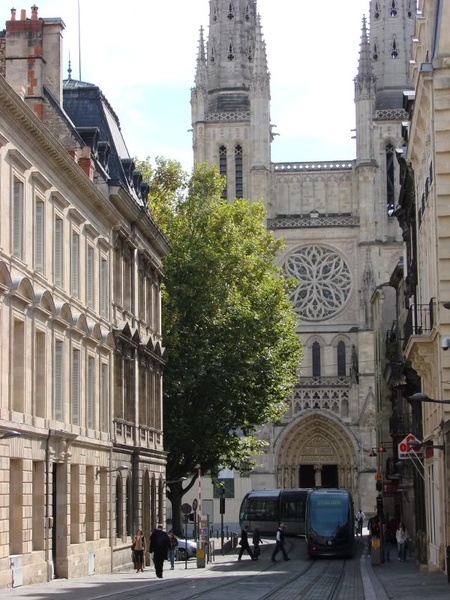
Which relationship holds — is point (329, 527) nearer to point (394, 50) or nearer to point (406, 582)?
point (406, 582)

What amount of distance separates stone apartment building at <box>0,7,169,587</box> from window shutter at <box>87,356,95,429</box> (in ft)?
0.17

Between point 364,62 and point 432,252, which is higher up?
point 364,62

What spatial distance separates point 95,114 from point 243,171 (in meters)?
48.7

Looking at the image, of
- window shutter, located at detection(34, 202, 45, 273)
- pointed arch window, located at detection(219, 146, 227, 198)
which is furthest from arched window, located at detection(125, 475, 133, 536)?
pointed arch window, located at detection(219, 146, 227, 198)

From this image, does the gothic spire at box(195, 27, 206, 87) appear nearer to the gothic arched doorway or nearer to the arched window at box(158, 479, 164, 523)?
the gothic arched doorway

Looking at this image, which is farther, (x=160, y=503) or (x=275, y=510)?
(x=275, y=510)

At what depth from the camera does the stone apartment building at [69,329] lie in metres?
26.2

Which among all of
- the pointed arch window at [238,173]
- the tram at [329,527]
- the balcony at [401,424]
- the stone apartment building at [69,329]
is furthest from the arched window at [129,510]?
the pointed arch window at [238,173]

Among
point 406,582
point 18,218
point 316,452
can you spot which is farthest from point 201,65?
point 406,582

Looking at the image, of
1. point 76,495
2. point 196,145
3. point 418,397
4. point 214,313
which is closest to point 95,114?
point 214,313

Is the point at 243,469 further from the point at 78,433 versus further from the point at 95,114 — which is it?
the point at 78,433

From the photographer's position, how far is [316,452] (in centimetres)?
8819

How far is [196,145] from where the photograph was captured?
3519 inches

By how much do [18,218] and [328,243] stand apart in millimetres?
62783
